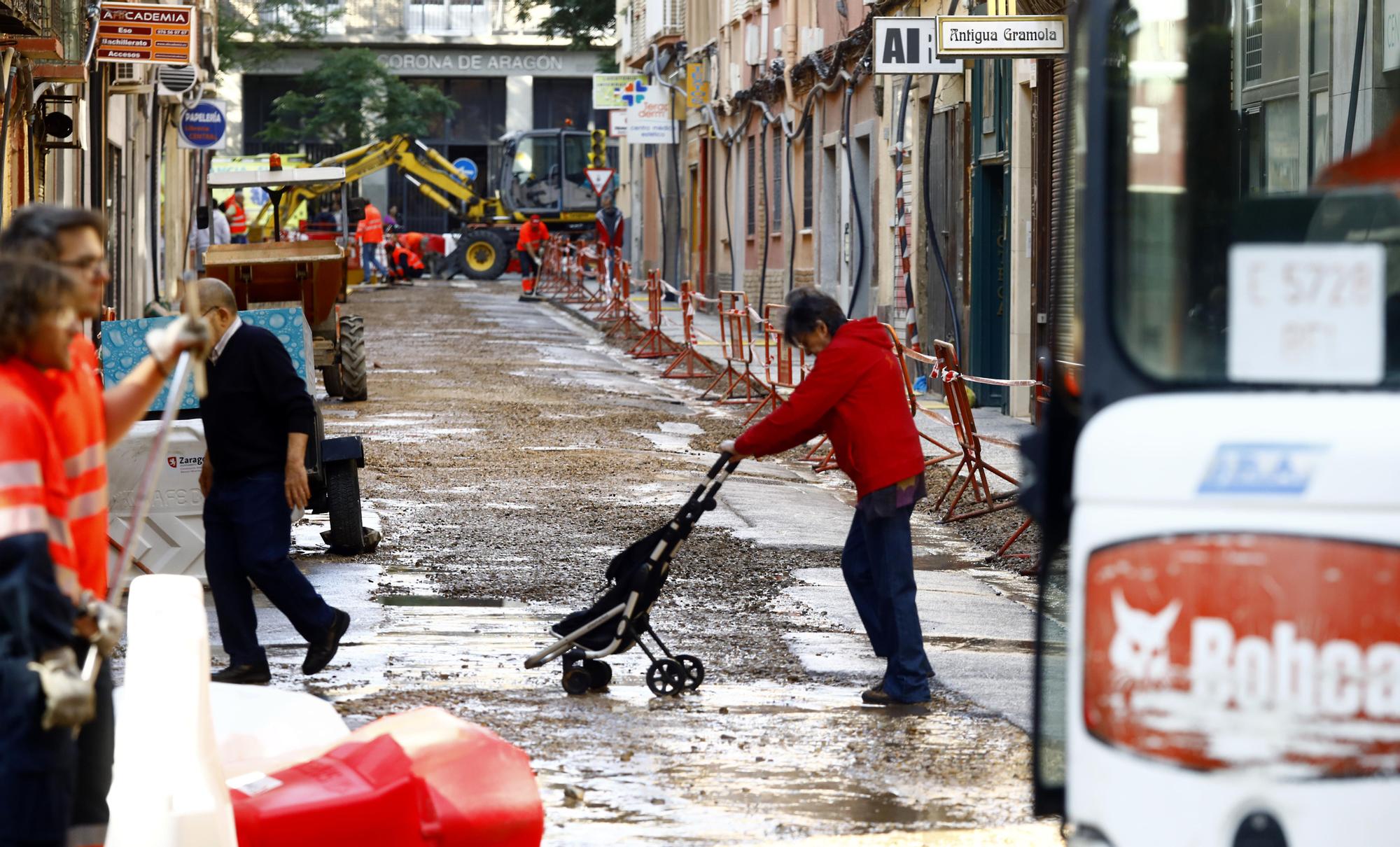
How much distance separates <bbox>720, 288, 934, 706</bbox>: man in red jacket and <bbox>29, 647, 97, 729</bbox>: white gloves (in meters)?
4.22

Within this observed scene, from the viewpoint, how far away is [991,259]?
22.3 meters

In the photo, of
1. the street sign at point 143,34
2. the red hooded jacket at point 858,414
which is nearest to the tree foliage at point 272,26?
the street sign at point 143,34

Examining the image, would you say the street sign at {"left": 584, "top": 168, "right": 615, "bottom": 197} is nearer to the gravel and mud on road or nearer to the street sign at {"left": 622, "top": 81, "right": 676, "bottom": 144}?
the street sign at {"left": 622, "top": 81, "right": 676, "bottom": 144}

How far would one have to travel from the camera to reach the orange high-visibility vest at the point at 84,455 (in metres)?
4.38

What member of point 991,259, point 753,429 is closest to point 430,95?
point 991,259

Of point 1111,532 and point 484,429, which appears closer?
point 1111,532

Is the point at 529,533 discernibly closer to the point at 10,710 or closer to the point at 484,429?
the point at 484,429

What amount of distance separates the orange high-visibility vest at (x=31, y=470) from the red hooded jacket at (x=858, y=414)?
14.0 feet

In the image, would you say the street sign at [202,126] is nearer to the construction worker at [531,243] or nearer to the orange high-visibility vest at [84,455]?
the construction worker at [531,243]

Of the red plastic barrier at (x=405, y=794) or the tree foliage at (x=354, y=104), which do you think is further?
the tree foliage at (x=354, y=104)

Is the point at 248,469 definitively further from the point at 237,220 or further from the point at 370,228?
the point at 370,228

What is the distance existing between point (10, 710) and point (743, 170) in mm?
35197

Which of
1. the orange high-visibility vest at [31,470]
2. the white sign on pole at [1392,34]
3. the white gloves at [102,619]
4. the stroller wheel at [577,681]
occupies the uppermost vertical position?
the white sign on pole at [1392,34]

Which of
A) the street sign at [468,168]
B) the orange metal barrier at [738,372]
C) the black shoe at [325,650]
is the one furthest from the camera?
the street sign at [468,168]
